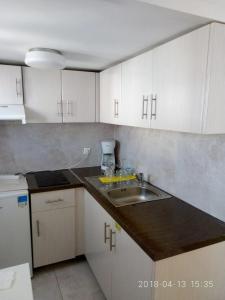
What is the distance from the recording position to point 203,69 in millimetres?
1096

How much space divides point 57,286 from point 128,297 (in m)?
0.92

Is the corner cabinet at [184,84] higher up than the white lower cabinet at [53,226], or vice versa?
→ the corner cabinet at [184,84]

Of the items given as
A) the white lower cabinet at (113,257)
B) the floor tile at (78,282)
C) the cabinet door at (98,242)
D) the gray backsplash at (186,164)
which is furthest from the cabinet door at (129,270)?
the gray backsplash at (186,164)

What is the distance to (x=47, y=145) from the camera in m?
2.49

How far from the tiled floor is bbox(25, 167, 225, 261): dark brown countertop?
34.6 inches

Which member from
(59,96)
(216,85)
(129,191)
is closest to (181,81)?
(216,85)

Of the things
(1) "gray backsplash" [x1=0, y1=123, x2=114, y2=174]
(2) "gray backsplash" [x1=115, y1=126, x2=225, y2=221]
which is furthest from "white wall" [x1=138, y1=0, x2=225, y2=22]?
(1) "gray backsplash" [x1=0, y1=123, x2=114, y2=174]

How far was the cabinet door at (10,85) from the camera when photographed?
198 cm

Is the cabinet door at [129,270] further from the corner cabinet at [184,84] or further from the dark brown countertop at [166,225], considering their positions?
the corner cabinet at [184,84]

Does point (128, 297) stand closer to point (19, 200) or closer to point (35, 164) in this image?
point (19, 200)

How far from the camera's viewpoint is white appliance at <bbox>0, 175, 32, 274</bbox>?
1878 millimetres

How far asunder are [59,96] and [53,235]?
138 cm

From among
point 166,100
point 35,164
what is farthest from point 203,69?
point 35,164

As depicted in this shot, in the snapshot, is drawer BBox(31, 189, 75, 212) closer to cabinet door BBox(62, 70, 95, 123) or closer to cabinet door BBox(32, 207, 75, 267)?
cabinet door BBox(32, 207, 75, 267)
